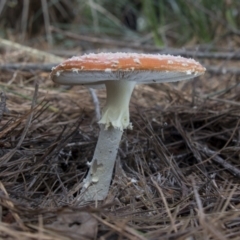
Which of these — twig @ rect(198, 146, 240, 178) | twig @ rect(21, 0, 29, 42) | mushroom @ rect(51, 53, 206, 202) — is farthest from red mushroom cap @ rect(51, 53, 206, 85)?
twig @ rect(21, 0, 29, 42)

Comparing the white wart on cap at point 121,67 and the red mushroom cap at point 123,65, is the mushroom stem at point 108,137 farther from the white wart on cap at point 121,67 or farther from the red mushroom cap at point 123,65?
the red mushroom cap at point 123,65

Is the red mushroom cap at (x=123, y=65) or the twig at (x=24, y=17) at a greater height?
the twig at (x=24, y=17)

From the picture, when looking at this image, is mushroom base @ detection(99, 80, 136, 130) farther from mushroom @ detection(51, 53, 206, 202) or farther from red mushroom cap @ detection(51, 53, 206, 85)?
red mushroom cap @ detection(51, 53, 206, 85)

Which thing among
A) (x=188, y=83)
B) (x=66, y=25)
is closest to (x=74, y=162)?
(x=188, y=83)

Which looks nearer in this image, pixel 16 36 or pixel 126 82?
pixel 126 82

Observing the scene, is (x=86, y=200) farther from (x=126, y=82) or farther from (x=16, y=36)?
(x=16, y=36)

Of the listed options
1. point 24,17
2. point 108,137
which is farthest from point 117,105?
point 24,17

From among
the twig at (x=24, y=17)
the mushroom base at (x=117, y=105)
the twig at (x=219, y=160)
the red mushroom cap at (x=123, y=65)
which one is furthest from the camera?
the twig at (x=24, y=17)

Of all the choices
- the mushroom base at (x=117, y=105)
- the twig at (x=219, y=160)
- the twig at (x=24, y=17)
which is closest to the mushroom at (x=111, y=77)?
the mushroom base at (x=117, y=105)
